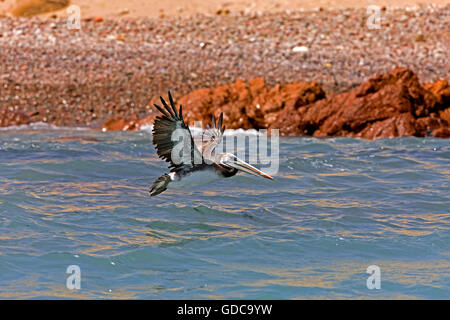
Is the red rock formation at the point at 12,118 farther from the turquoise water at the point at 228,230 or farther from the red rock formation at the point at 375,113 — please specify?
the red rock formation at the point at 375,113

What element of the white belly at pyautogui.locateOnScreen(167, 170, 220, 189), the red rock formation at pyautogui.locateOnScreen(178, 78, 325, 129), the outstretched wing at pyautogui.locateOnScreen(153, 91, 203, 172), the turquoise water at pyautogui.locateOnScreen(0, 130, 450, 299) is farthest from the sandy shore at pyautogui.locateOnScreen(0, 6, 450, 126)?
the outstretched wing at pyautogui.locateOnScreen(153, 91, 203, 172)

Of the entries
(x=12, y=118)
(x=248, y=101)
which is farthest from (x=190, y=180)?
(x=12, y=118)

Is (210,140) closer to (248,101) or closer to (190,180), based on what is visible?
(190,180)

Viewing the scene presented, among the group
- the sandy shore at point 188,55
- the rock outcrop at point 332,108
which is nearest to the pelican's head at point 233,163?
the rock outcrop at point 332,108

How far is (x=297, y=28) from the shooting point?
921 inches

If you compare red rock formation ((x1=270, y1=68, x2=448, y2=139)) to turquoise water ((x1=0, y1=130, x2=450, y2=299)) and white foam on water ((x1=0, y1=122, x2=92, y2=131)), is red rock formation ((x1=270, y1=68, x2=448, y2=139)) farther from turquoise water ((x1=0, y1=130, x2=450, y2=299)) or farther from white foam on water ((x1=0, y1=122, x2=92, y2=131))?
white foam on water ((x1=0, y1=122, x2=92, y2=131))

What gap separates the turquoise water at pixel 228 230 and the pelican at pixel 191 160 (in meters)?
0.52

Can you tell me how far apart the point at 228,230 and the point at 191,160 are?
871mm

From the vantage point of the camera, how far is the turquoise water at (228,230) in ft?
19.7

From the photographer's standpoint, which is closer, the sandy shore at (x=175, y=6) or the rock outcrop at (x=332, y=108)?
the rock outcrop at (x=332, y=108)

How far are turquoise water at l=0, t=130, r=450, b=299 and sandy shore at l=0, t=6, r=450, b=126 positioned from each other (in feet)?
20.7

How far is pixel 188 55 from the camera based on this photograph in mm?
20891

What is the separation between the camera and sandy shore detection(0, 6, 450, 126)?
61.1 feet
